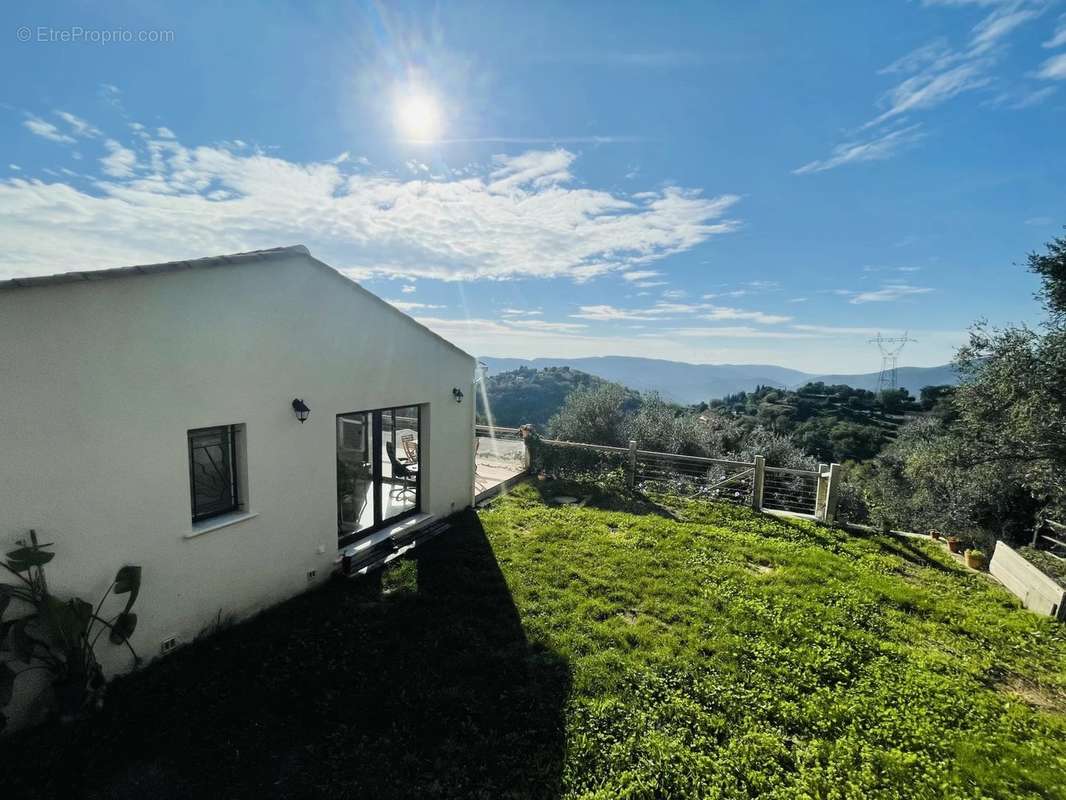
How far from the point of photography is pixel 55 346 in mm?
3717

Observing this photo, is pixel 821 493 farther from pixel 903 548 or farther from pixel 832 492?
pixel 903 548

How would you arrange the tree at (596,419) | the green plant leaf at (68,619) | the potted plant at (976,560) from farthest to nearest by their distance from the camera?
the tree at (596,419), the potted plant at (976,560), the green plant leaf at (68,619)

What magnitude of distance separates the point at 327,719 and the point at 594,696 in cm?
259

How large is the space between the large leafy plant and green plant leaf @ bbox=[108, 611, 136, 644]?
0.51 ft

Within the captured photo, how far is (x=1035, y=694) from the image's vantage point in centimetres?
478

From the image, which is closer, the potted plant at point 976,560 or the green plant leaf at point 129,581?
the green plant leaf at point 129,581

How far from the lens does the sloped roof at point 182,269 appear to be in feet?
11.6

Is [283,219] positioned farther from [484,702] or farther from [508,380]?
[508,380]

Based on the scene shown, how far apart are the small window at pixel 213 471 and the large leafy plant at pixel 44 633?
143cm

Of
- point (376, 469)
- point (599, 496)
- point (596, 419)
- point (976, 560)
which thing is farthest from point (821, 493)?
point (376, 469)

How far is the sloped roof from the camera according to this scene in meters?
3.54

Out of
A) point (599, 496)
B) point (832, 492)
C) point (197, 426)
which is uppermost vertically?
point (197, 426)

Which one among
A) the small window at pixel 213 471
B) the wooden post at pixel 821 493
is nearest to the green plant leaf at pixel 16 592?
the small window at pixel 213 471

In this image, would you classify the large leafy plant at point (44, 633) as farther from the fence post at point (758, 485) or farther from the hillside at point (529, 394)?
the hillside at point (529, 394)
